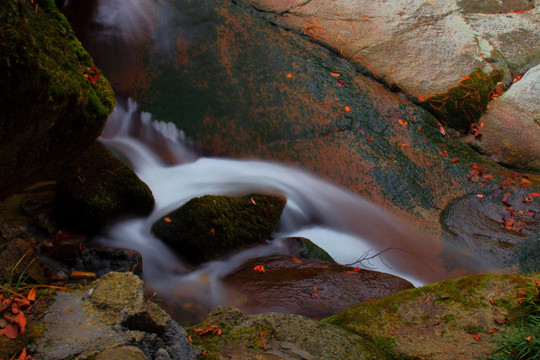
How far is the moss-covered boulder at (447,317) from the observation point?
243cm

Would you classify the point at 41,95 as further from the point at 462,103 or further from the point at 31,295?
the point at 462,103

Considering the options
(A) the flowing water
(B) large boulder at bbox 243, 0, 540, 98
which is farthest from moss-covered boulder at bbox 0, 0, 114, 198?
(B) large boulder at bbox 243, 0, 540, 98

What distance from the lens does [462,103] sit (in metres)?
6.09

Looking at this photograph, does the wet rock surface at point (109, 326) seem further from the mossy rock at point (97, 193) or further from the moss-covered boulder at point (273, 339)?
the mossy rock at point (97, 193)

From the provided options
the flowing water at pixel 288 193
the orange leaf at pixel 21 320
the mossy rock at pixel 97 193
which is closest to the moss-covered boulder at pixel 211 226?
the flowing water at pixel 288 193

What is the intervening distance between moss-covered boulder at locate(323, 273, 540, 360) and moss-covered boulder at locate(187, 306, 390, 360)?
0.66 ft

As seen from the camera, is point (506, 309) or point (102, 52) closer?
point (506, 309)

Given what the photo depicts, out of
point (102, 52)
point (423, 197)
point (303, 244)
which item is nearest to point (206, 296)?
point (303, 244)

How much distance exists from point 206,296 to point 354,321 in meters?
1.29

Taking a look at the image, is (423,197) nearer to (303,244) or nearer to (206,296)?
(303,244)

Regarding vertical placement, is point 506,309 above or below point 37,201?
below

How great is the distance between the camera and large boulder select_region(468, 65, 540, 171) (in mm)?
6117

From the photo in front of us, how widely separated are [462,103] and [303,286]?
4.06m

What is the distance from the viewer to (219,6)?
220 inches
